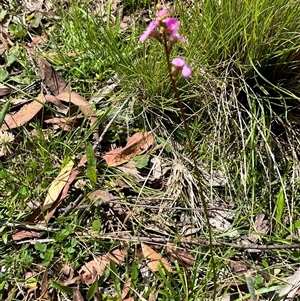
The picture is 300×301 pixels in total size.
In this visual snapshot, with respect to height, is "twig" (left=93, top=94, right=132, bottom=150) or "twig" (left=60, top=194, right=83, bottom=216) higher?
"twig" (left=93, top=94, right=132, bottom=150)

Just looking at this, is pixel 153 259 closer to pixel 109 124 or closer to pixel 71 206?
pixel 71 206

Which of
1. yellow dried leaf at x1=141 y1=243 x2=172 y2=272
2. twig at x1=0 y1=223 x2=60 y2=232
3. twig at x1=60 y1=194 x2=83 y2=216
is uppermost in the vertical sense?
twig at x1=0 y1=223 x2=60 y2=232

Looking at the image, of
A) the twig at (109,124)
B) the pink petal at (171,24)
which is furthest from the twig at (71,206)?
the pink petal at (171,24)

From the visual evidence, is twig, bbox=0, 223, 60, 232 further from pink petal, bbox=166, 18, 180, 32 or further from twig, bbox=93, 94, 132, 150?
pink petal, bbox=166, 18, 180, 32

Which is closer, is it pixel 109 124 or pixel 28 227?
pixel 28 227

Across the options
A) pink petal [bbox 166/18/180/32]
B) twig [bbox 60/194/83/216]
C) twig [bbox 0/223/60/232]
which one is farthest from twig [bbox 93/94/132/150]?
pink petal [bbox 166/18/180/32]

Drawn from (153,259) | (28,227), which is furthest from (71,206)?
(153,259)

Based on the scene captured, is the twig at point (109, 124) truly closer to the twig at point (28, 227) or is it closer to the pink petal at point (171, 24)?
the twig at point (28, 227)

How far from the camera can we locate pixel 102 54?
2.18 metres

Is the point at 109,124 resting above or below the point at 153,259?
above

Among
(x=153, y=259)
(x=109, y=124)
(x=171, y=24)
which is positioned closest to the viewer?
(x=171, y=24)

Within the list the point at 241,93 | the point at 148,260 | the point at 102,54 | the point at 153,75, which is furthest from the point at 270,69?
the point at 148,260

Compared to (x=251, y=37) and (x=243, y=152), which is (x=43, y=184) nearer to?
(x=243, y=152)

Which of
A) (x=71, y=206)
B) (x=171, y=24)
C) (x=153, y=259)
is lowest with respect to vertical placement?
(x=153, y=259)
